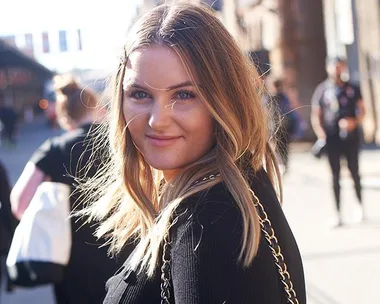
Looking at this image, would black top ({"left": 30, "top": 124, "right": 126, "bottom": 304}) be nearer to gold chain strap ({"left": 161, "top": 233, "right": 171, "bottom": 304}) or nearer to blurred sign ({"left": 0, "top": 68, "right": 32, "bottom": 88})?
gold chain strap ({"left": 161, "top": 233, "right": 171, "bottom": 304})

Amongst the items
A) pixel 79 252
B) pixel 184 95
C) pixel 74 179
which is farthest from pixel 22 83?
pixel 184 95

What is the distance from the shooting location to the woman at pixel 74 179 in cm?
331

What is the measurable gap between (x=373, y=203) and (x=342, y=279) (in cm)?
418

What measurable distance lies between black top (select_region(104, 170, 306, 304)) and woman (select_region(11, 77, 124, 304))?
148cm

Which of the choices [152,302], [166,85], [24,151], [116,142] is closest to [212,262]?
[152,302]

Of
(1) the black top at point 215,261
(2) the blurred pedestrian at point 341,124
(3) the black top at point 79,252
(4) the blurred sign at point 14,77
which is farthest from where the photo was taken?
(4) the blurred sign at point 14,77

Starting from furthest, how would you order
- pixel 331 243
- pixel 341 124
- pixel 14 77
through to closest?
pixel 14 77 → pixel 341 124 → pixel 331 243

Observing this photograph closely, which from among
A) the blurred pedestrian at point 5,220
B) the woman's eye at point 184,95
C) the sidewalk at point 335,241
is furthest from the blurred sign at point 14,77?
the woman's eye at point 184,95

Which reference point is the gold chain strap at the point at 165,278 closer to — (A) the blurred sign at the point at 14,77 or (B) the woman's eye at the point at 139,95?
(B) the woman's eye at the point at 139,95

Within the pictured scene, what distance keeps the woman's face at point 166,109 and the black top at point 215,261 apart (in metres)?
0.19

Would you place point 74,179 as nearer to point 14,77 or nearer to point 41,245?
point 41,245

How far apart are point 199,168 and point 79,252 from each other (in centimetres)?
181

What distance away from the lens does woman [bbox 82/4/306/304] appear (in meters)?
1.45

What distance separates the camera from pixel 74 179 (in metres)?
3.19
